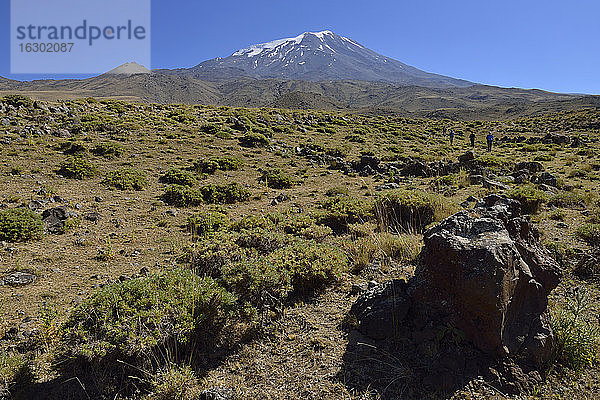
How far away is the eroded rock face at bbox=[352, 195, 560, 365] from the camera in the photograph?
292cm

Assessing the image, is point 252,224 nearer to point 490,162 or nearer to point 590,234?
point 590,234

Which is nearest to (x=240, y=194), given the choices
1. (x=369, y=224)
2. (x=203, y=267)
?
(x=369, y=224)

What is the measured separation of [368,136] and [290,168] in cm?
1389

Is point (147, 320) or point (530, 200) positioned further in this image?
point (530, 200)

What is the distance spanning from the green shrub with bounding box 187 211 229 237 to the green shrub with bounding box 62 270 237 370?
11.5 feet

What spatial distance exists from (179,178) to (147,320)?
9.02 metres

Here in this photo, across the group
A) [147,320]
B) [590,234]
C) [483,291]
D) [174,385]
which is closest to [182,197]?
[147,320]

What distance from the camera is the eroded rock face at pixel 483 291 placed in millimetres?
2916

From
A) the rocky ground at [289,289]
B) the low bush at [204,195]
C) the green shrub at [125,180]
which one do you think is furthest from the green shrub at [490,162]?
the green shrub at [125,180]

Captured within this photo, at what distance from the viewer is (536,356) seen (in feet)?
9.66

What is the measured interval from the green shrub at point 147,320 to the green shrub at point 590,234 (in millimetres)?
6050

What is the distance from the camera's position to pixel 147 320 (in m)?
3.32

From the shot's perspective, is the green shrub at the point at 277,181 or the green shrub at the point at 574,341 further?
the green shrub at the point at 277,181

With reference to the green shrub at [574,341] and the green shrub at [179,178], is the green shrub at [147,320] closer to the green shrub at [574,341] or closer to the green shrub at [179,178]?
the green shrub at [574,341]
